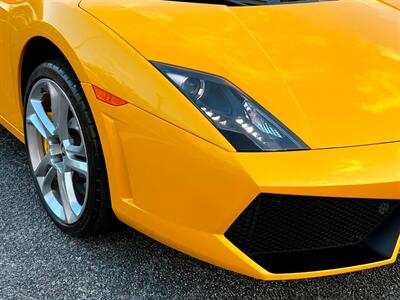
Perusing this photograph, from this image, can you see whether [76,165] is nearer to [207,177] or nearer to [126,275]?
[126,275]

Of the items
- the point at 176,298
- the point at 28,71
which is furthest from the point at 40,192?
the point at 176,298

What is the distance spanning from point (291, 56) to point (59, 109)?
1.01 meters

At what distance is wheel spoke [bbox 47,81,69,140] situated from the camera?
7.19ft

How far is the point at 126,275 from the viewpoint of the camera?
6.98ft

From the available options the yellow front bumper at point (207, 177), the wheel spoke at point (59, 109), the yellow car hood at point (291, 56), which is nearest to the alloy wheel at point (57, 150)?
Answer: the wheel spoke at point (59, 109)

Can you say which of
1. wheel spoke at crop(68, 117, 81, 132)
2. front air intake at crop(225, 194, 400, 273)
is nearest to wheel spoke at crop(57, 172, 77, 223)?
wheel spoke at crop(68, 117, 81, 132)

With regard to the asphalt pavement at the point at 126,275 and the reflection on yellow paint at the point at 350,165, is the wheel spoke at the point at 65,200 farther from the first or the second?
the reflection on yellow paint at the point at 350,165

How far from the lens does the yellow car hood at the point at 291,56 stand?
1.76 metres

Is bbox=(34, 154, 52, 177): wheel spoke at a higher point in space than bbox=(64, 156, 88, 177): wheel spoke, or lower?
lower

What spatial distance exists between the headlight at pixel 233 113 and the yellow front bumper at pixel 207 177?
5 centimetres

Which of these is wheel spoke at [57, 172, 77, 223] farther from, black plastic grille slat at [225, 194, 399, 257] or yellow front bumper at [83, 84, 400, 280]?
black plastic grille slat at [225, 194, 399, 257]

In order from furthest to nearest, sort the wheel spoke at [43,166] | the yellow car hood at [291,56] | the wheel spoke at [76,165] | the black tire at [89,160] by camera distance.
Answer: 1. the wheel spoke at [43,166]
2. the wheel spoke at [76,165]
3. the black tire at [89,160]
4. the yellow car hood at [291,56]

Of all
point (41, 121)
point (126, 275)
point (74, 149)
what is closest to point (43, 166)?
point (41, 121)

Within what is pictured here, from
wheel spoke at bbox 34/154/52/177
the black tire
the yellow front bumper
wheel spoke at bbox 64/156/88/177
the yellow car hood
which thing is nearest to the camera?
the yellow front bumper
